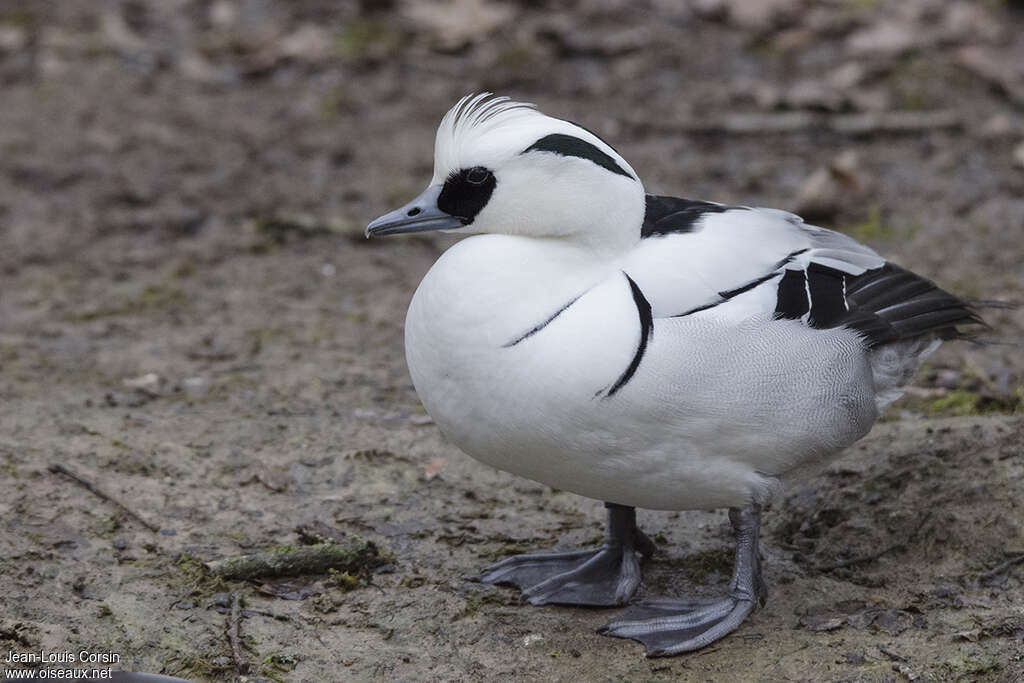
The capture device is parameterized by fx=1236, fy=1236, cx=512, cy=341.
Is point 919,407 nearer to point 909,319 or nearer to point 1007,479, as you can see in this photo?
point 1007,479

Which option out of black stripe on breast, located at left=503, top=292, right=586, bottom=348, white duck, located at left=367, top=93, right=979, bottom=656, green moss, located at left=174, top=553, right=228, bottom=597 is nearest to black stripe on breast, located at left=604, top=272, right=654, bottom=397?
white duck, located at left=367, top=93, right=979, bottom=656

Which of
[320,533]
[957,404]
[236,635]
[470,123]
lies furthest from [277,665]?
[957,404]

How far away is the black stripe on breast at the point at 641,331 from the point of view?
287cm

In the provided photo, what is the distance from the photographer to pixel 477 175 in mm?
3047

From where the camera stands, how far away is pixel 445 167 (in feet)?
10.1

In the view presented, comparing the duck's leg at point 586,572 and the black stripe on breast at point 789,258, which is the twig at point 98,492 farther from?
the black stripe on breast at point 789,258

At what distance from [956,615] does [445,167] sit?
1.77m

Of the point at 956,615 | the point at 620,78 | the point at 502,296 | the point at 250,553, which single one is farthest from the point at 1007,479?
the point at 620,78

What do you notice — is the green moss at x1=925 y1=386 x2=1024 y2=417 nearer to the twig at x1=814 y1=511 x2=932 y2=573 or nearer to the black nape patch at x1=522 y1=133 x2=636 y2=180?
the twig at x1=814 y1=511 x2=932 y2=573

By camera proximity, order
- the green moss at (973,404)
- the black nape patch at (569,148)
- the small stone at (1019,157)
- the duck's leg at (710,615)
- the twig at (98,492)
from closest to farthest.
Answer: the black nape patch at (569,148) < the duck's leg at (710,615) < the twig at (98,492) < the green moss at (973,404) < the small stone at (1019,157)

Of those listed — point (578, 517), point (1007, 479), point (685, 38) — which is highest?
point (685, 38)

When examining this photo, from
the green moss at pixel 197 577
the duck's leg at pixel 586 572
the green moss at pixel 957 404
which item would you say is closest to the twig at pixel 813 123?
the green moss at pixel 957 404

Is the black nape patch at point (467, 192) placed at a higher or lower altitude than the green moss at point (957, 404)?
higher

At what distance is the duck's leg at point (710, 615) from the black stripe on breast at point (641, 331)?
65 centimetres
